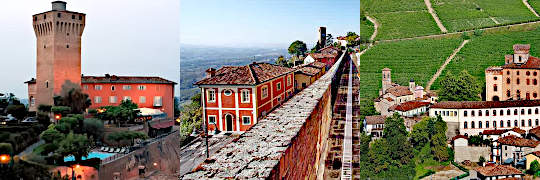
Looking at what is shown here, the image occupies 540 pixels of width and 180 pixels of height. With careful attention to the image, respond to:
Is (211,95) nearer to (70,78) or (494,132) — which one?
(70,78)

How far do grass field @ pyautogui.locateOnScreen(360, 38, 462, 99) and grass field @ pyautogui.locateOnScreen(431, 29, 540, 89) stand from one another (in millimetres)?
142

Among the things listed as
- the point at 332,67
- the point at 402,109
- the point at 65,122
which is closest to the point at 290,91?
the point at 332,67

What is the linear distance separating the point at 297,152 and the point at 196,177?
32.9 inches

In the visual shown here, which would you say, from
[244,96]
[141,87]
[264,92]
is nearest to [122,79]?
[141,87]

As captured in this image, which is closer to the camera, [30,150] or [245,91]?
[30,150]

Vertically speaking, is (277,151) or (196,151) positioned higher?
(277,151)

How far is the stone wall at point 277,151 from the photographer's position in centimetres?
159

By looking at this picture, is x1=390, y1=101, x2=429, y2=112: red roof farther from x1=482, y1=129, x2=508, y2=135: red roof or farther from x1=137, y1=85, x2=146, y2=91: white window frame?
x1=137, y1=85, x2=146, y2=91: white window frame

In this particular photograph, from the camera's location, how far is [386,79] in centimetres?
485

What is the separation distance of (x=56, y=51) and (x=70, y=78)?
18 cm

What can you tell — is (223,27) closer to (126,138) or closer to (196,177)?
(126,138)

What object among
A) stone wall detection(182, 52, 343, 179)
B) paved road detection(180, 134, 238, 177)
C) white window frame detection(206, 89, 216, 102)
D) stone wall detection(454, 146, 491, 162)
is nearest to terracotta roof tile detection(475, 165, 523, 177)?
stone wall detection(454, 146, 491, 162)

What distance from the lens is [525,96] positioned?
169 inches

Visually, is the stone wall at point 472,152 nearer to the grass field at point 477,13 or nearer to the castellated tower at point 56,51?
the grass field at point 477,13
